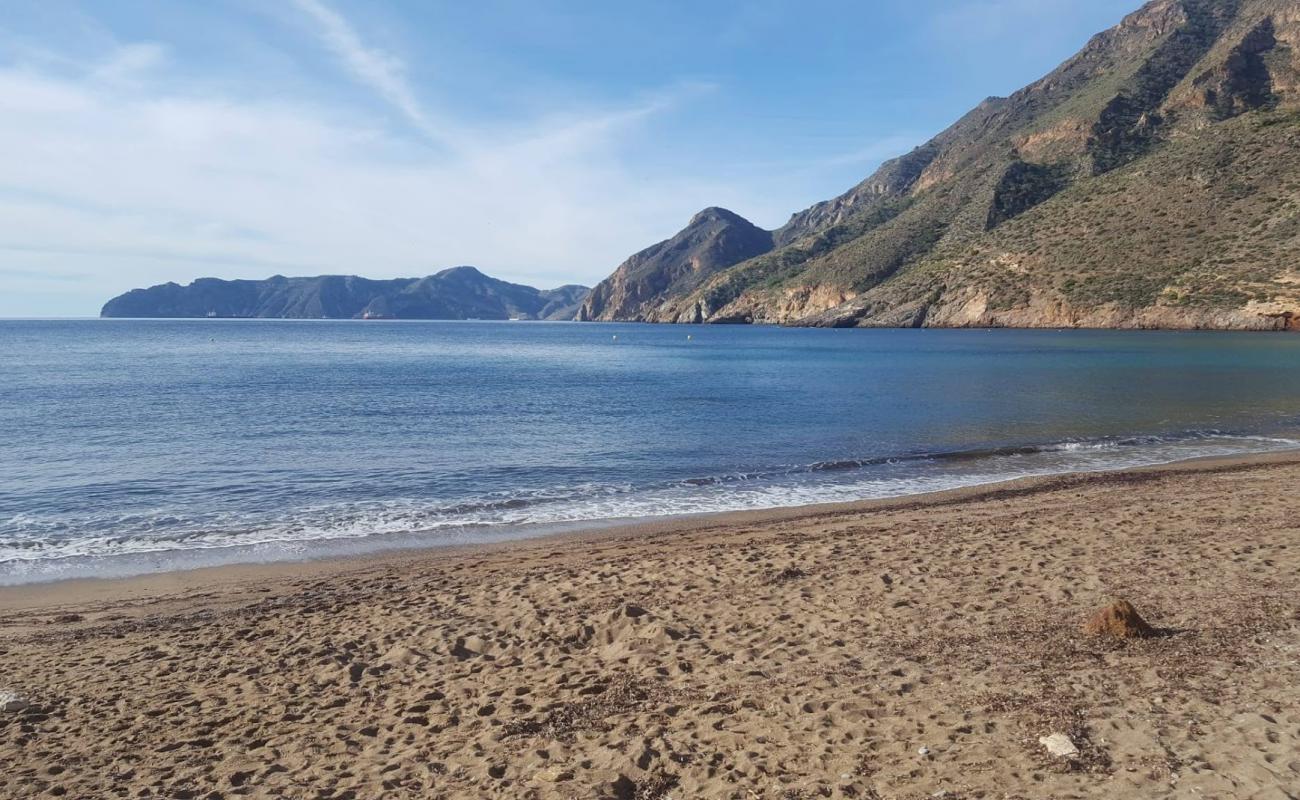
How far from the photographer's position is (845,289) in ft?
424

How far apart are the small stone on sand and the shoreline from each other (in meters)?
7.99

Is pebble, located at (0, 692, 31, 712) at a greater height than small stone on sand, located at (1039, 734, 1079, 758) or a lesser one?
lesser

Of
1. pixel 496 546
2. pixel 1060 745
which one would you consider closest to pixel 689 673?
pixel 1060 745

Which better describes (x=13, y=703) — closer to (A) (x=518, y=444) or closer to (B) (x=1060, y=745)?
(B) (x=1060, y=745)

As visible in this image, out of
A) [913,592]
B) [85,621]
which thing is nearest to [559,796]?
[913,592]

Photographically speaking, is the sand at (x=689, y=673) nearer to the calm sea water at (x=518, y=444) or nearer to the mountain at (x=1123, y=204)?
the calm sea water at (x=518, y=444)

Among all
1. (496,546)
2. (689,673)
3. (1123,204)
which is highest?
(1123,204)

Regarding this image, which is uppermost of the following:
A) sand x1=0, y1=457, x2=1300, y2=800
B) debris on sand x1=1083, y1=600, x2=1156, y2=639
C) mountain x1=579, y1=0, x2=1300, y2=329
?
mountain x1=579, y1=0, x2=1300, y2=329

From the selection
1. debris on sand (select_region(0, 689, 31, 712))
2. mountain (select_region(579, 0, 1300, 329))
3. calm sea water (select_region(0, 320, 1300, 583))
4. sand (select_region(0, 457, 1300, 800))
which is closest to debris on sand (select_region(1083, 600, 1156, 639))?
sand (select_region(0, 457, 1300, 800))

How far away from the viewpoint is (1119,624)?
23.3ft

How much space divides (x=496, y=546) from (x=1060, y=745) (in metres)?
9.18

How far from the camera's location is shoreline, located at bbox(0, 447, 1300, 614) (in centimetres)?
1058

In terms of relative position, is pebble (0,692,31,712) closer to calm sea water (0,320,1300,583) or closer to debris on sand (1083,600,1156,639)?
calm sea water (0,320,1300,583)

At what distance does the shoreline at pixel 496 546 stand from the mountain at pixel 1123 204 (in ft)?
234
